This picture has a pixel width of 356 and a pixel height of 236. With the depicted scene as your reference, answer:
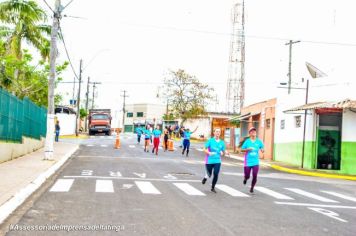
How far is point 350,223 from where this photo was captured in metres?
11.2

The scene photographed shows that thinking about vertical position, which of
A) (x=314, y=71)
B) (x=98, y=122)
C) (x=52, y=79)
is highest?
(x=314, y=71)

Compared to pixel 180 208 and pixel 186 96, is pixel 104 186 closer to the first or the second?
pixel 180 208

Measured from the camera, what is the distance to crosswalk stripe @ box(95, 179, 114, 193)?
577 inches

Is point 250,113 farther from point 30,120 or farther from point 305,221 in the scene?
point 305,221

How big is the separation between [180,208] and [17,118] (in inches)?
607

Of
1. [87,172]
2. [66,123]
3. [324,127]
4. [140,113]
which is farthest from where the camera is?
[140,113]

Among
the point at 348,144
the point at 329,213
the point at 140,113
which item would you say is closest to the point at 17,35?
the point at 348,144

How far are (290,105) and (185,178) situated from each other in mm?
17705

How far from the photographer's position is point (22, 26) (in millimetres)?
38219

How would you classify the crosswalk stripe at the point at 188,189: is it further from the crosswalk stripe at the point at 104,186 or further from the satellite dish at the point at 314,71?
the satellite dish at the point at 314,71

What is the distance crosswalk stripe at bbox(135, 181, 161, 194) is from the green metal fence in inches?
268

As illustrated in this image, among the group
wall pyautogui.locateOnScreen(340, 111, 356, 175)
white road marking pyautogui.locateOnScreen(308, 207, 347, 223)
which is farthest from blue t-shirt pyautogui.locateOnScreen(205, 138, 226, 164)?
wall pyautogui.locateOnScreen(340, 111, 356, 175)

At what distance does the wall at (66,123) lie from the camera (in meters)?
69.9

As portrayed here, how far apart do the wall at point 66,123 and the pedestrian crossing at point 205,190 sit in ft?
173
